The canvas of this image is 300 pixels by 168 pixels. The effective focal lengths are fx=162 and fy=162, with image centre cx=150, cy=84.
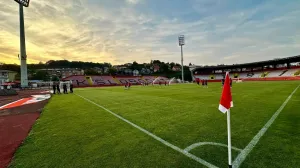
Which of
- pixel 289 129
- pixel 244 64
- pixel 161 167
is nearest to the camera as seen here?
pixel 161 167

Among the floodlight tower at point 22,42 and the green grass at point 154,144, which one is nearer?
the green grass at point 154,144

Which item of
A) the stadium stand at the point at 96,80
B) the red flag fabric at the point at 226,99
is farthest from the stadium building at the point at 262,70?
the red flag fabric at the point at 226,99

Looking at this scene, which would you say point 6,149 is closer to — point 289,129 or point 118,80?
point 289,129

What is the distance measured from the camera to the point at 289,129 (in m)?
4.65

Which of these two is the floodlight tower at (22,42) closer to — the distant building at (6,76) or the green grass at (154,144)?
the distant building at (6,76)

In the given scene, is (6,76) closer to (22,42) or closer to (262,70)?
(22,42)

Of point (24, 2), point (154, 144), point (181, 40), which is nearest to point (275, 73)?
point (181, 40)

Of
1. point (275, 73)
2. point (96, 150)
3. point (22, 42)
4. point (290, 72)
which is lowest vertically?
point (96, 150)

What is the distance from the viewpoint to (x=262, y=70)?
65062 mm

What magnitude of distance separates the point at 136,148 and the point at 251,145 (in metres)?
2.63

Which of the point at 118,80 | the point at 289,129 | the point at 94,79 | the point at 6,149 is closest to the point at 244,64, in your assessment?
the point at 118,80

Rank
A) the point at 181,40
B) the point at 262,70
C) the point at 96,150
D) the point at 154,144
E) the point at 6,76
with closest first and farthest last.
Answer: the point at 96,150
the point at 154,144
the point at 262,70
the point at 181,40
the point at 6,76

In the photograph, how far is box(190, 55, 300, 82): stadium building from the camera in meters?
53.5

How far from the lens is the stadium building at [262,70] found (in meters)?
53.5
